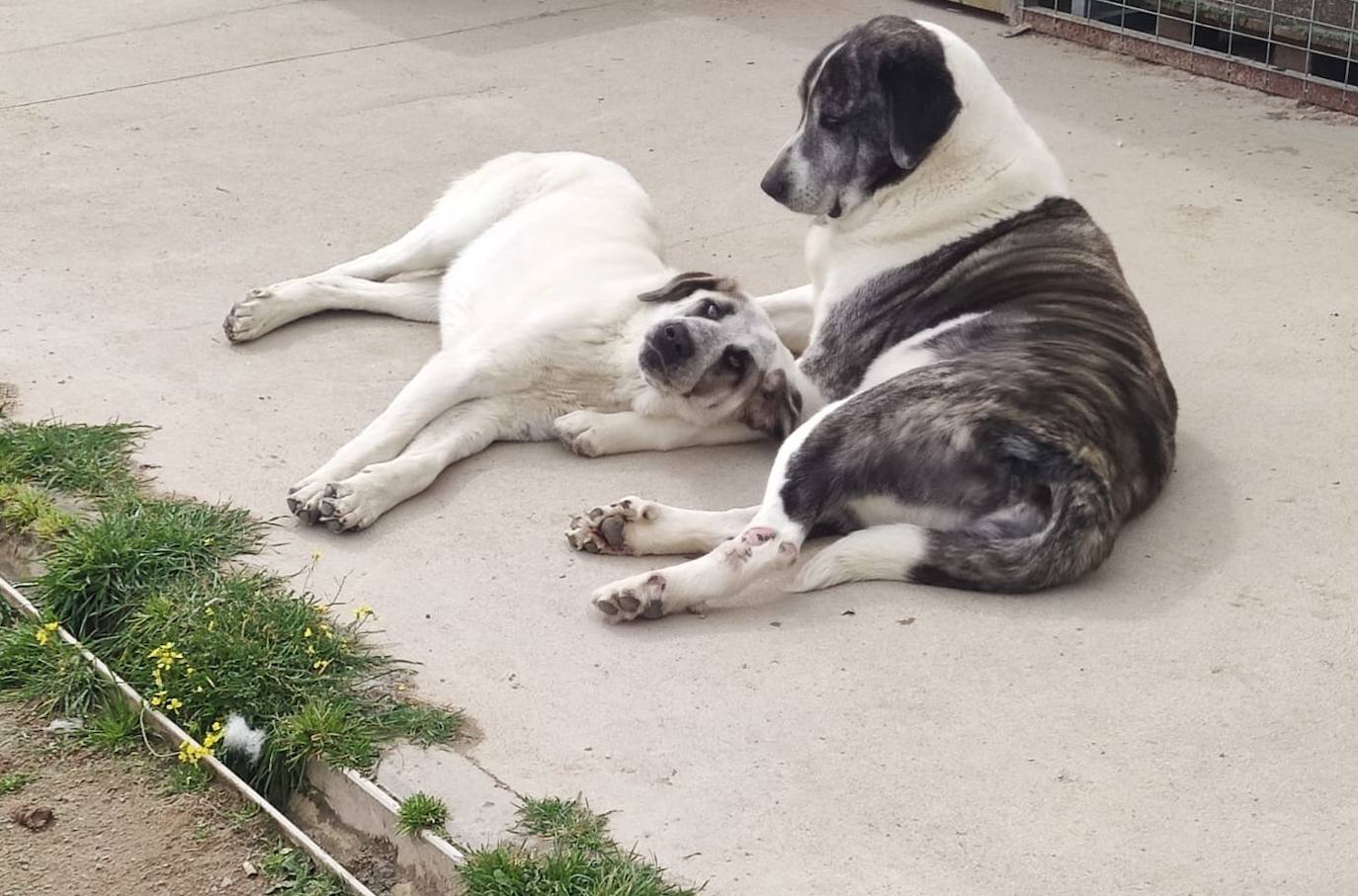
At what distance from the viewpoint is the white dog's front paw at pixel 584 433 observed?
15.5ft

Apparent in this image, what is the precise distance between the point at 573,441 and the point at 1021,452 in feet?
4.34

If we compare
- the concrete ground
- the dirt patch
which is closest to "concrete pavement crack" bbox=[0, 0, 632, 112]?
the concrete ground

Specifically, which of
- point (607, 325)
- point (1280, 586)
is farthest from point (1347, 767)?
point (607, 325)

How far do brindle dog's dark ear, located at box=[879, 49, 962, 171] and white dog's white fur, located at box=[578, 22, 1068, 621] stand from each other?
4cm

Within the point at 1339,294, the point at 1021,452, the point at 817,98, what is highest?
the point at 817,98

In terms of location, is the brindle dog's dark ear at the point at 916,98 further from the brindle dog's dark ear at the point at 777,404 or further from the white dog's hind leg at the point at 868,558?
the white dog's hind leg at the point at 868,558

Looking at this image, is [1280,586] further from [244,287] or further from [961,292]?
[244,287]

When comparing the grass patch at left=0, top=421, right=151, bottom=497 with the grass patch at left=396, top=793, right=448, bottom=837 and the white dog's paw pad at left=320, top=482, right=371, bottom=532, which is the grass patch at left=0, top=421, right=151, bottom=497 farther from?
the grass patch at left=396, top=793, right=448, bottom=837

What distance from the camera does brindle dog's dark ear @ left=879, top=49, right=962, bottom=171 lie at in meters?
4.56

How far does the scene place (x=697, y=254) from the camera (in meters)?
6.09

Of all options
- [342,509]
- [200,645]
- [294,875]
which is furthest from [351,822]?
[342,509]

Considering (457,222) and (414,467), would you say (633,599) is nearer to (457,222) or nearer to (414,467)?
(414,467)

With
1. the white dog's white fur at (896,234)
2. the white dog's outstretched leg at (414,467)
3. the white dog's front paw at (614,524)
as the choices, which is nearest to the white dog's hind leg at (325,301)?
the white dog's outstretched leg at (414,467)

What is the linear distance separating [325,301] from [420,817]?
2.68 metres
